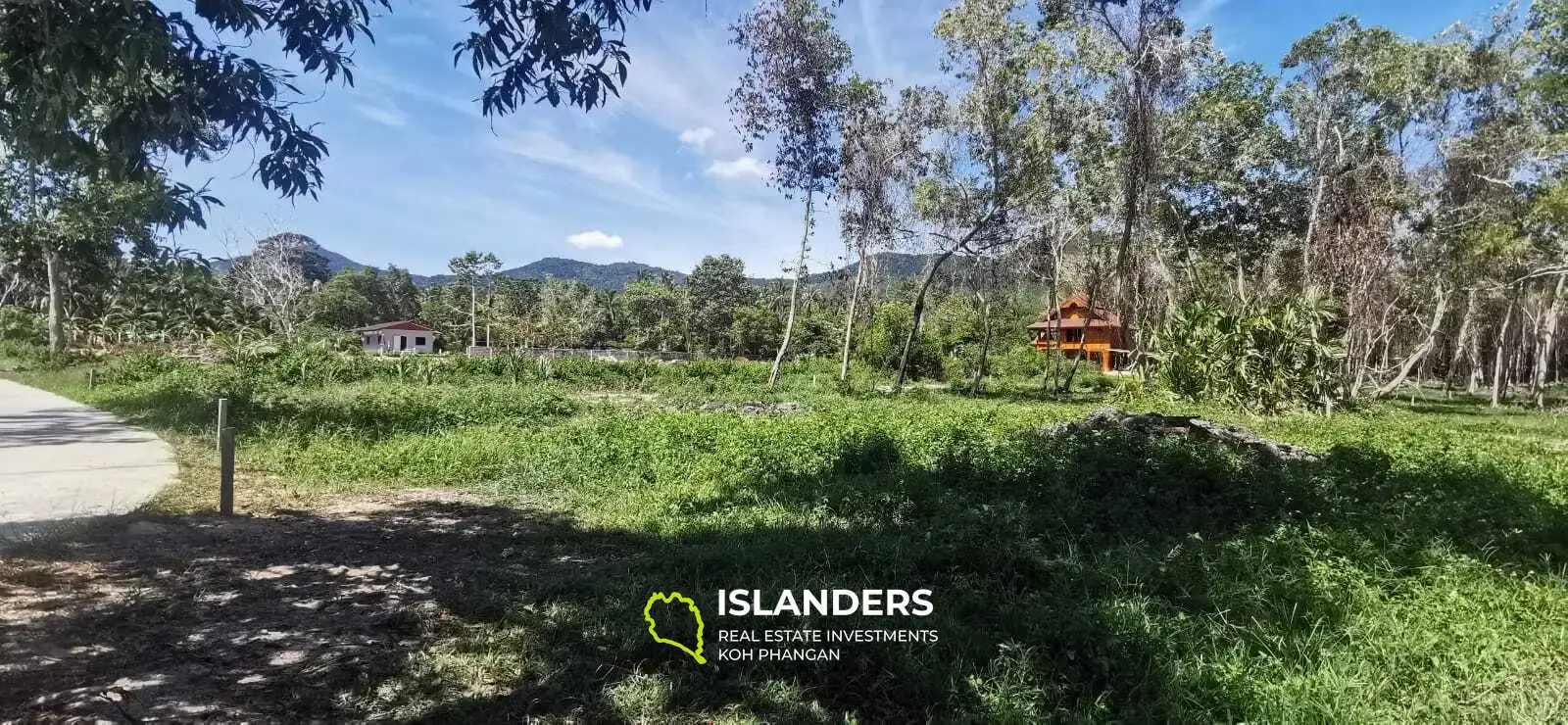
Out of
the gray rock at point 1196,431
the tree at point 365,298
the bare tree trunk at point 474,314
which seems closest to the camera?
the gray rock at point 1196,431

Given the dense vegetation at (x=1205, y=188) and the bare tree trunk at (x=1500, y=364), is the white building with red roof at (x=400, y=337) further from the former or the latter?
the bare tree trunk at (x=1500, y=364)

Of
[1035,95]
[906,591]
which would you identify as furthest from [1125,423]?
[1035,95]

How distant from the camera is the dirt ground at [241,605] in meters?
2.60

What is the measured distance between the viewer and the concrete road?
202 inches

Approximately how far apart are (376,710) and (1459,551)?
5.30 m

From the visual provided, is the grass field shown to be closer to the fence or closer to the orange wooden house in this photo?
the fence

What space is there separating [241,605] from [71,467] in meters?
4.99

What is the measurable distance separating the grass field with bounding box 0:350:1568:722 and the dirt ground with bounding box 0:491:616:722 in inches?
0.9

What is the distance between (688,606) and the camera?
3.35 m

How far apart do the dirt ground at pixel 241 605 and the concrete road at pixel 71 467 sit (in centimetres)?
67

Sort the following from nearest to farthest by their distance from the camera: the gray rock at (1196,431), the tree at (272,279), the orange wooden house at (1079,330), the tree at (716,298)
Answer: the gray rock at (1196,431), the tree at (272,279), the orange wooden house at (1079,330), the tree at (716,298)

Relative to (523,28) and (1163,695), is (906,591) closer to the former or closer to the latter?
(1163,695)

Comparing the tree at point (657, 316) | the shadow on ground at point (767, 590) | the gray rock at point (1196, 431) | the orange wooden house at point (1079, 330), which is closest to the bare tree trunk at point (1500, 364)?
the orange wooden house at point (1079, 330)

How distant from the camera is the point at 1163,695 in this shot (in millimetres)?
2584
